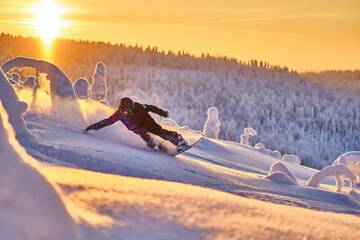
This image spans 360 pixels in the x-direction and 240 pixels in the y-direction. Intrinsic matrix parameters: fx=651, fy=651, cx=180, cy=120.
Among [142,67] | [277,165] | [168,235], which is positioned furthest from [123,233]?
[142,67]

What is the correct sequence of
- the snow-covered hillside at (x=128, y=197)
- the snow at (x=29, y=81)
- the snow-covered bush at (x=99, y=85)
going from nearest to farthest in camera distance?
the snow-covered hillside at (x=128, y=197) → the snow at (x=29, y=81) → the snow-covered bush at (x=99, y=85)

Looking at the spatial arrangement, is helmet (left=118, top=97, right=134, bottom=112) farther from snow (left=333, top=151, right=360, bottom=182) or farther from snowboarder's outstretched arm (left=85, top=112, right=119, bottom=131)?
snow (left=333, top=151, right=360, bottom=182)

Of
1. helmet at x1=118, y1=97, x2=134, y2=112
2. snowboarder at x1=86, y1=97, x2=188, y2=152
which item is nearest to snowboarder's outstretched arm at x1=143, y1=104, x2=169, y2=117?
snowboarder at x1=86, y1=97, x2=188, y2=152

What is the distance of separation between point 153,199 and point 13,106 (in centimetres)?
157

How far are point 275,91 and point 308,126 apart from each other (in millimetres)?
17936

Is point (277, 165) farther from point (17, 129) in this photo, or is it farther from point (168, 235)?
point (168, 235)

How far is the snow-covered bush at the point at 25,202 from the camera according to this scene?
2316 millimetres

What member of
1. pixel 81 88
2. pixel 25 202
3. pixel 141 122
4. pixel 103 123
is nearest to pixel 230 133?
pixel 81 88

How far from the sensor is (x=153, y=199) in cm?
368

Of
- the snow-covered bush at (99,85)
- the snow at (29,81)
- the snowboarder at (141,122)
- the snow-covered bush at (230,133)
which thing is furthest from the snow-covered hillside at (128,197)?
the snow-covered bush at (230,133)

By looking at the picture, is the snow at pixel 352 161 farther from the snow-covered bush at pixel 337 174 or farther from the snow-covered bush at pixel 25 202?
the snow-covered bush at pixel 25 202

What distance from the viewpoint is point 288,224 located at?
137 inches

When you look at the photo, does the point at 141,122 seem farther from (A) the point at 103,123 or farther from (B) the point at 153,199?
(B) the point at 153,199

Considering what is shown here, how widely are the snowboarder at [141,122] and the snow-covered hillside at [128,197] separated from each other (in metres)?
0.40
